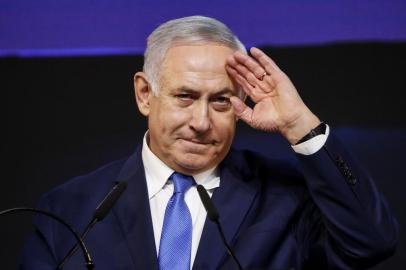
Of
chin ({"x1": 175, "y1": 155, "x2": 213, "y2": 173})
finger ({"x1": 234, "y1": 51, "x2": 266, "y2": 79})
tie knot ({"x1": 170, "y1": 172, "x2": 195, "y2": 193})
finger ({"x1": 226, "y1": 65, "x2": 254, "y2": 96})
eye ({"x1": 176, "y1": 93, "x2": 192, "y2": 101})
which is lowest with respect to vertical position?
tie knot ({"x1": 170, "y1": 172, "x2": 195, "y2": 193})

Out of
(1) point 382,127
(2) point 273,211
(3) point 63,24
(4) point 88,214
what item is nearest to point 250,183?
(2) point 273,211

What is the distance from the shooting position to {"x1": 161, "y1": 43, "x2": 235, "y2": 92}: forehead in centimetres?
254

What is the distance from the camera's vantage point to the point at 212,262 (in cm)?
246

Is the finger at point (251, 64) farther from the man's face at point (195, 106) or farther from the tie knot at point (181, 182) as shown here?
the tie knot at point (181, 182)

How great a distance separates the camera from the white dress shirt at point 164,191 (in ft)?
8.41

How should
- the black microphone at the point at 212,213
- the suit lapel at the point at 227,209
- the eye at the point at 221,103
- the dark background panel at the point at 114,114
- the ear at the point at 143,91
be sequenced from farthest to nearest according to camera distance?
the dark background panel at the point at 114,114, the ear at the point at 143,91, the eye at the point at 221,103, the suit lapel at the point at 227,209, the black microphone at the point at 212,213

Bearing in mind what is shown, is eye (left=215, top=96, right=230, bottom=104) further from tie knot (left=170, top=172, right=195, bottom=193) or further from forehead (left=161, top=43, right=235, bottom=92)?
tie knot (left=170, top=172, right=195, bottom=193)

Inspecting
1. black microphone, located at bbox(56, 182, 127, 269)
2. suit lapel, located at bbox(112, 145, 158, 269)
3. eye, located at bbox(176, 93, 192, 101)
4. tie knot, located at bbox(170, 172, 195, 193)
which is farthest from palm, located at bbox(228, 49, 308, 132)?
black microphone, located at bbox(56, 182, 127, 269)

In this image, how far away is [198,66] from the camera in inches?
100

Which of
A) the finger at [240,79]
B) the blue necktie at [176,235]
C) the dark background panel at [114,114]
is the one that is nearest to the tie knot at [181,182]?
the blue necktie at [176,235]

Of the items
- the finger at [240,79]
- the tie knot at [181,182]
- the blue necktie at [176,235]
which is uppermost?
the finger at [240,79]

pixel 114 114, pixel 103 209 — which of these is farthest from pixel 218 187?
pixel 114 114

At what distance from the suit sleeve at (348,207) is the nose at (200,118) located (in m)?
0.29

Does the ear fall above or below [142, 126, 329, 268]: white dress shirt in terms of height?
above
